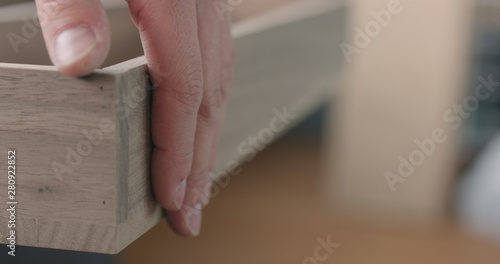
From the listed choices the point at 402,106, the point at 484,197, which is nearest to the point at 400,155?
the point at 402,106

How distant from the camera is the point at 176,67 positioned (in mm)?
364

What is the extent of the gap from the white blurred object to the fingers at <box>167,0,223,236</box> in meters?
1.14

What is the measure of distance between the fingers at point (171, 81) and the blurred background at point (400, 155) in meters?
1.04

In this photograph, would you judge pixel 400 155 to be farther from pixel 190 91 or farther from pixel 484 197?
pixel 190 91

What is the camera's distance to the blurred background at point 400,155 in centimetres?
147

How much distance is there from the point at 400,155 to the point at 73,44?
144cm

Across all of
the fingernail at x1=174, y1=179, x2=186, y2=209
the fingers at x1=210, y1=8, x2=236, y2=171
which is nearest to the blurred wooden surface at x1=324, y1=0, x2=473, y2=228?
the fingers at x1=210, y1=8, x2=236, y2=171

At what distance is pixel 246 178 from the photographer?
5.54 feet

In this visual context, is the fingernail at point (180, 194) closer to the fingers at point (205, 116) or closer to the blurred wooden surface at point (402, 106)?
the fingers at point (205, 116)

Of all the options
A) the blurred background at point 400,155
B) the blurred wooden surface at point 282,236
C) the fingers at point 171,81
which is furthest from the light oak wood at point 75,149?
the blurred background at point 400,155

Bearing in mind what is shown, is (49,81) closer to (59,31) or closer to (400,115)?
(59,31)

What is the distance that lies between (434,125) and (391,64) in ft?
0.65

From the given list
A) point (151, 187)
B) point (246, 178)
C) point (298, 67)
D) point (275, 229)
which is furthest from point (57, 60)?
point (246, 178)

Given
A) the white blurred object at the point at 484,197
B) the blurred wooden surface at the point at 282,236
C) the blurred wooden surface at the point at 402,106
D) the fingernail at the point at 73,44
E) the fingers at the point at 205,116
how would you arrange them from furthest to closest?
the blurred wooden surface at the point at 402,106 → the white blurred object at the point at 484,197 → the blurred wooden surface at the point at 282,236 → the fingers at the point at 205,116 → the fingernail at the point at 73,44
